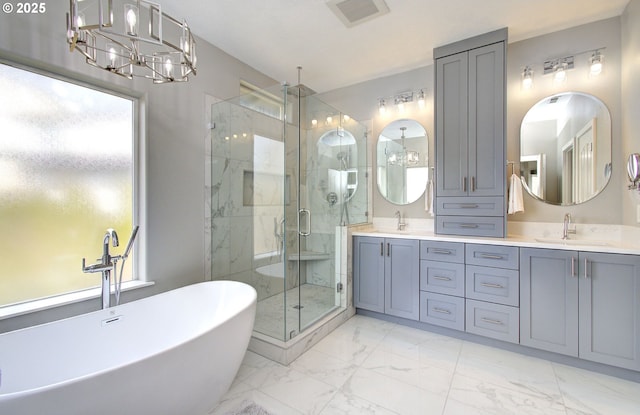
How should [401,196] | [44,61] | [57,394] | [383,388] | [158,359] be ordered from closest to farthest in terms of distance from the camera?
[57,394] → [158,359] → [44,61] → [383,388] → [401,196]

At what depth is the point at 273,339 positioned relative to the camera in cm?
223

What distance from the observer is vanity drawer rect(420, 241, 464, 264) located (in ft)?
8.13

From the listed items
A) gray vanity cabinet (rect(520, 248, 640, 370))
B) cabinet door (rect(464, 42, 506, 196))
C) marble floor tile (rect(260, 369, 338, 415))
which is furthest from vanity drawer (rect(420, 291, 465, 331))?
marble floor tile (rect(260, 369, 338, 415))

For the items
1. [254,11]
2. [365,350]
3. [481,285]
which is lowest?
[365,350]

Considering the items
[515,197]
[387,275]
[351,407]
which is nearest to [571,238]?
[515,197]

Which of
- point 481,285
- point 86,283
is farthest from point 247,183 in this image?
point 481,285

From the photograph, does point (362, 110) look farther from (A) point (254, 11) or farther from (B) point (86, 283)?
(B) point (86, 283)

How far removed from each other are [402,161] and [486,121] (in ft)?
3.27

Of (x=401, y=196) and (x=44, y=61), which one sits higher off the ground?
(x=44, y=61)

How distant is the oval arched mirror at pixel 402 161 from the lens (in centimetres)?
321

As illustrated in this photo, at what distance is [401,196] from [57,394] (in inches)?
125

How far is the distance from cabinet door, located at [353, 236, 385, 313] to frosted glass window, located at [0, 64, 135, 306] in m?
2.16

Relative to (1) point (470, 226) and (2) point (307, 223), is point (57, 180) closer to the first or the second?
(2) point (307, 223)

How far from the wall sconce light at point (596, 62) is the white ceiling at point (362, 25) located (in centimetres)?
31
